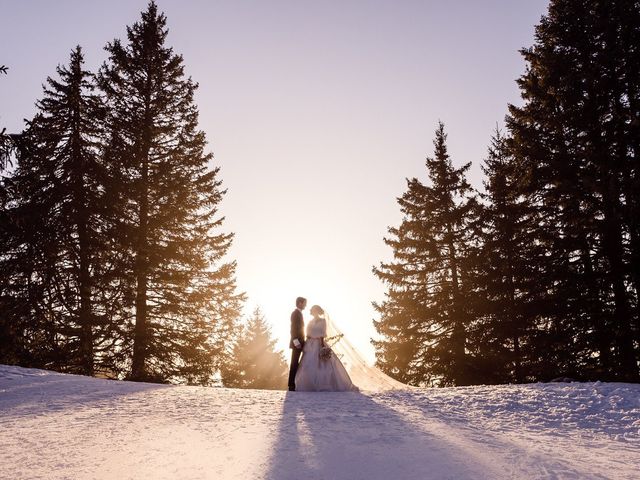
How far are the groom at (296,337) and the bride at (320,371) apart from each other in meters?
0.19

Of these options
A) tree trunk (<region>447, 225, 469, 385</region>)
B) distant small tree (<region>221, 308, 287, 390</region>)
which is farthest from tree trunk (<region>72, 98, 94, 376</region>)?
distant small tree (<region>221, 308, 287, 390</region>)

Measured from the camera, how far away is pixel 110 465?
475 centimetres

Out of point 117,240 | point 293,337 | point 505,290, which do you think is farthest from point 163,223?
point 505,290

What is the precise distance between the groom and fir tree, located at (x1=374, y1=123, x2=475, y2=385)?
9.81m

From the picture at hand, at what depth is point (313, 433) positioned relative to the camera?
6082 millimetres

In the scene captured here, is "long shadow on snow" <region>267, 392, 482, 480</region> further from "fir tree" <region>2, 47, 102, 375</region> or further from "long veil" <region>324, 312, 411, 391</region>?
"fir tree" <region>2, 47, 102, 375</region>

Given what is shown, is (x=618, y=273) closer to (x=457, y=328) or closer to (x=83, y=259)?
(x=457, y=328)

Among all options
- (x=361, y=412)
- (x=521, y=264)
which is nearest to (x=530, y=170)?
(x=521, y=264)

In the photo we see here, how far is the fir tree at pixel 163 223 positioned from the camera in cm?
1694

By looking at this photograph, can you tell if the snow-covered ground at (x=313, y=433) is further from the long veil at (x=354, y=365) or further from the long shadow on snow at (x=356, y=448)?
the long veil at (x=354, y=365)

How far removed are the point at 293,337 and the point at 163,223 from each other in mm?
8704

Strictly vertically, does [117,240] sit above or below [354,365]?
above

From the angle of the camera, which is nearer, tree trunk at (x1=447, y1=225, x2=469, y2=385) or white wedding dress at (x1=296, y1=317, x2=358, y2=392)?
white wedding dress at (x1=296, y1=317, x2=358, y2=392)

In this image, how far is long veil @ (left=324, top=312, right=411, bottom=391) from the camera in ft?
38.8
